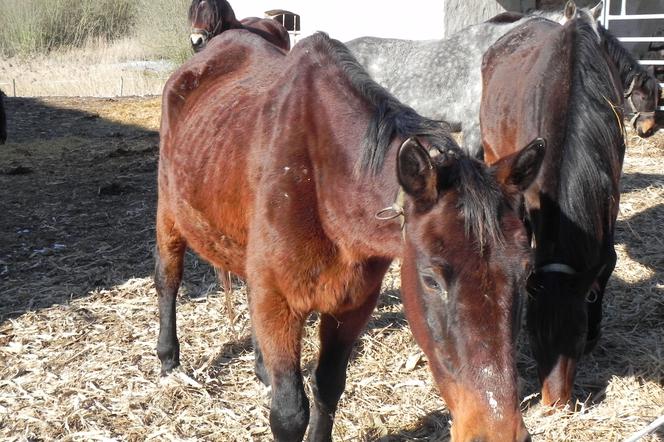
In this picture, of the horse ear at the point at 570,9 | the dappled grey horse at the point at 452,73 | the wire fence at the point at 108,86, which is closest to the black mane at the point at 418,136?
the horse ear at the point at 570,9

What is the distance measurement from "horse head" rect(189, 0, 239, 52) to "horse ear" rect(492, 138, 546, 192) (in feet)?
19.2

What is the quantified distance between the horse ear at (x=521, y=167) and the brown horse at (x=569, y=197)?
1290mm

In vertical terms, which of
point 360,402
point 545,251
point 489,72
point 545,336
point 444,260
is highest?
point 489,72

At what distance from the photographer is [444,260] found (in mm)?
1943

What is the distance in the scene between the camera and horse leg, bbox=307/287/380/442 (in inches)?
118

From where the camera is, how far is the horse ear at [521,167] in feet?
6.85

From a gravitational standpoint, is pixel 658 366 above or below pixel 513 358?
below

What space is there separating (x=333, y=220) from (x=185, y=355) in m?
2.10

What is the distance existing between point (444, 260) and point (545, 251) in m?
1.60

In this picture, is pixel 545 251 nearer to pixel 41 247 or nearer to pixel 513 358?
pixel 513 358

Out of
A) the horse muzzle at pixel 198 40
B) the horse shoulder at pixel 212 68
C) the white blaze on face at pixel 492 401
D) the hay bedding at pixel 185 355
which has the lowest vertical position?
the hay bedding at pixel 185 355

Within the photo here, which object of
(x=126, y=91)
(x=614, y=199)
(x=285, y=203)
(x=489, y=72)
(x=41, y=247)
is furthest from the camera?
(x=126, y=91)

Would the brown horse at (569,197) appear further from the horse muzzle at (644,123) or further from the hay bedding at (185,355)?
the horse muzzle at (644,123)

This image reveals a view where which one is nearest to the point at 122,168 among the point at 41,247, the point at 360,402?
the point at 41,247
